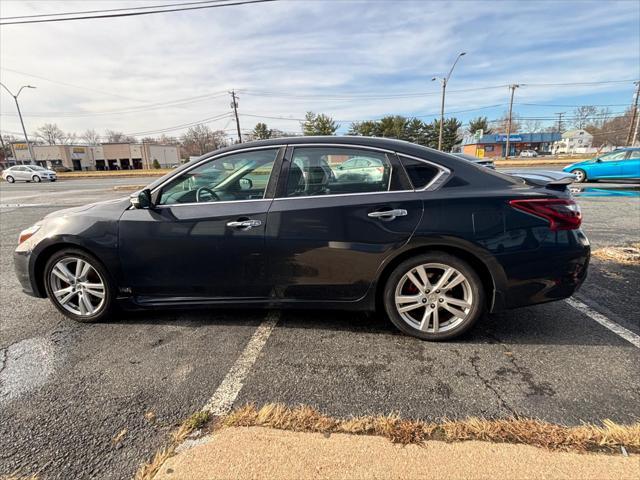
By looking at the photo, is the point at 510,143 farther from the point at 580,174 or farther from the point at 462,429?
the point at 462,429

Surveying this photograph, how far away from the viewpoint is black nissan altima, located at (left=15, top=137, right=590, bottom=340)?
8.48 ft

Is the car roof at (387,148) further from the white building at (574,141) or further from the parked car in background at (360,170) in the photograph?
the white building at (574,141)

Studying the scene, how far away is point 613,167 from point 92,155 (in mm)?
88747

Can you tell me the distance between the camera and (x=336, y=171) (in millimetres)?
2883

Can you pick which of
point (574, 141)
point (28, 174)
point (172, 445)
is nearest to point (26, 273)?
point (172, 445)

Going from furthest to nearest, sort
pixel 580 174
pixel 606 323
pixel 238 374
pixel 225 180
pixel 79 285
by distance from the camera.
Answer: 1. pixel 580 174
2. pixel 79 285
3. pixel 225 180
4. pixel 606 323
5. pixel 238 374

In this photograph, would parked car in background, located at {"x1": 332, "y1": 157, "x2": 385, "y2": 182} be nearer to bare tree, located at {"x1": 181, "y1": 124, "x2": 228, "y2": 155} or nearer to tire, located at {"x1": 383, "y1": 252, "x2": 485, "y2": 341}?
tire, located at {"x1": 383, "y1": 252, "x2": 485, "y2": 341}

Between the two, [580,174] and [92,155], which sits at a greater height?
[92,155]

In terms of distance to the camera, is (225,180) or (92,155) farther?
(92,155)

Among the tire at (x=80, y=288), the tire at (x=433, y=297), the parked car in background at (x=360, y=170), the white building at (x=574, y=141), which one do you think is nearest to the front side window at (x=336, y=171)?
the parked car in background at (x=360, y=170)

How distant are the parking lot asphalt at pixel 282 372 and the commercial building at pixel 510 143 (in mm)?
73860

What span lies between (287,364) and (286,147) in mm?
1720

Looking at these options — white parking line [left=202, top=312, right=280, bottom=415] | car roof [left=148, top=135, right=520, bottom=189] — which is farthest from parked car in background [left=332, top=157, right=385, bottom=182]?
white parking line [left=202, top=312, right=280, bottom=415]

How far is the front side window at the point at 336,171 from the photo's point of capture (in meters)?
2.77
